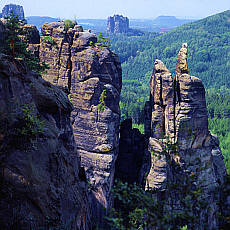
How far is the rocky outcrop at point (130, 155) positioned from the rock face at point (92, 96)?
4164 millimetres

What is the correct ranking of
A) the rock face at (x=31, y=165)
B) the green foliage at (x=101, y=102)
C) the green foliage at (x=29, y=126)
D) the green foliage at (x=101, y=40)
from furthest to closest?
1. the green foliage at (x=101, y=40)
2. the green foliage at (x=101, y=102)
3. the green foliage at (x=29, y=126)
4. the rock face at (x=31, y=165)

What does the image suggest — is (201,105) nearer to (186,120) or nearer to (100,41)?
(186,120)

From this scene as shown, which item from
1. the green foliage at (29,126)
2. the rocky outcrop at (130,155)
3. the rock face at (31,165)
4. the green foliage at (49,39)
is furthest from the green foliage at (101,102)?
the green foliage at (29,126)

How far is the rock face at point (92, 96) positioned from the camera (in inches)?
1034

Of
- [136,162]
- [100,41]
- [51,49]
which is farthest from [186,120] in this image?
[51,49]

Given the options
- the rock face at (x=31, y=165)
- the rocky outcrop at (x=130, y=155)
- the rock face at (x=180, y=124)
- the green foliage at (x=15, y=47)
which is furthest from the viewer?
the rocky outcrop at (x=130, y=155)

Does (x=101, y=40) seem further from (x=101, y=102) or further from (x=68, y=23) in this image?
(x=101, y=102)

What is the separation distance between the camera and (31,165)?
10750 mm

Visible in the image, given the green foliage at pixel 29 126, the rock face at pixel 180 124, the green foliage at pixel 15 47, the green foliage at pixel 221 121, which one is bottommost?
the green foliage at pixel 221 121

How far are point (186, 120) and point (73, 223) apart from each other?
16385 mm

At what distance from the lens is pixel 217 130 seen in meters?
74.4

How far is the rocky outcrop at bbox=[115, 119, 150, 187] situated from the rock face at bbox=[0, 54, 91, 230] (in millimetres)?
17168

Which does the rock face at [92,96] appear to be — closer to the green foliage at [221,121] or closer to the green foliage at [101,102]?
the green foliage at [101,102]

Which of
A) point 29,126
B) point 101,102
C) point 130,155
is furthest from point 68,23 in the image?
point 29,126
